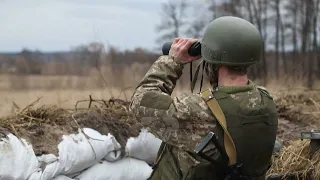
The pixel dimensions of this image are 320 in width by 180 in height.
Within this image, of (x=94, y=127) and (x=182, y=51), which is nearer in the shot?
(x=182, y=51)

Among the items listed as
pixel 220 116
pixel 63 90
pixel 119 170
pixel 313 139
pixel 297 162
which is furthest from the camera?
pixel 63 90

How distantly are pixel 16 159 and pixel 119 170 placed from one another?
91 centimetres

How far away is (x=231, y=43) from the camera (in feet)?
8.07

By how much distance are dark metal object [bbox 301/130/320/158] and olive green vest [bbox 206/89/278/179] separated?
3.67 ft

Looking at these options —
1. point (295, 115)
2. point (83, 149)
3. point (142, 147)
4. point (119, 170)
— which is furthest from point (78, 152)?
point (295, 115)

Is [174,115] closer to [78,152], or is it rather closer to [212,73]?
[212,73]

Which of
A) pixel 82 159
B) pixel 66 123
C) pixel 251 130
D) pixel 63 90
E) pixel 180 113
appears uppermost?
pixel 180 113

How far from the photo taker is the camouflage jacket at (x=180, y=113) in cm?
239

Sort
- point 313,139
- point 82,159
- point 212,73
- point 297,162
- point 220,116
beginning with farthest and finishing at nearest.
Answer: point 82,159
point 297,162
point 313,139
point 212,73
point 220,116

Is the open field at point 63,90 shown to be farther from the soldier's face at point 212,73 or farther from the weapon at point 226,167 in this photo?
the weapon at point 226,167

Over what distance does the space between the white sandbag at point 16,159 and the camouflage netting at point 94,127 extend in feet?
0.36

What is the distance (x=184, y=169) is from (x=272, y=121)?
1.33ft

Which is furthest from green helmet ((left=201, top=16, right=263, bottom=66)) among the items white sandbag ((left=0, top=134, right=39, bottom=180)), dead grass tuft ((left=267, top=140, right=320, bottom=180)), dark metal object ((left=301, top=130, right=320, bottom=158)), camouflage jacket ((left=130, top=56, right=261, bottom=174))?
white sandbag ((left=0, top=134, right=39, bottom=180))

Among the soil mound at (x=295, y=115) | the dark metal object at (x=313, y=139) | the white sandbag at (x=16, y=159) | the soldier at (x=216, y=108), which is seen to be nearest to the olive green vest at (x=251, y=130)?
the soldier at (x=216, y=108)
